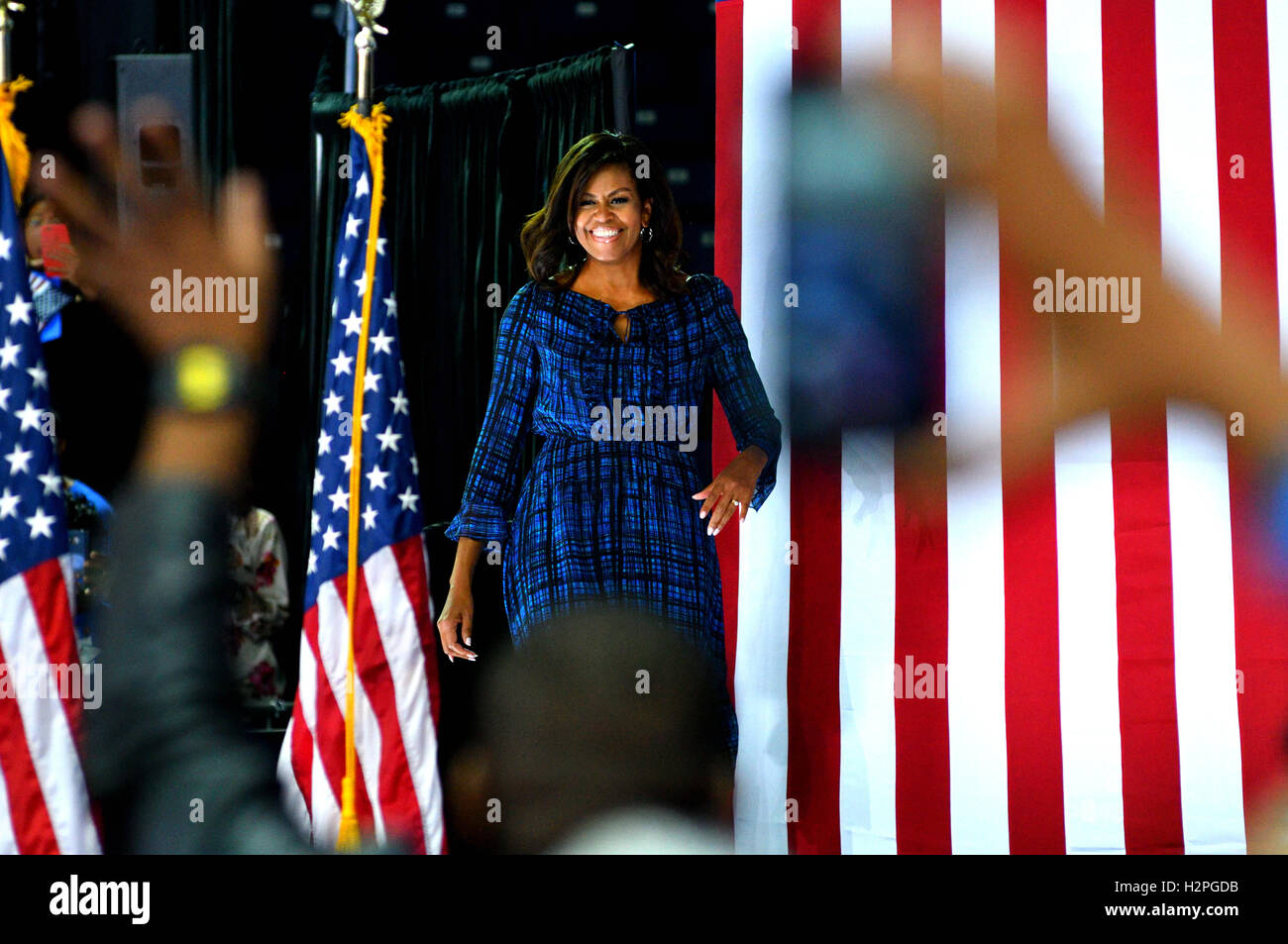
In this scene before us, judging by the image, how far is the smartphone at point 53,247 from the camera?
364cm

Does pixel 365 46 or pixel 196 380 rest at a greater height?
pixel 365 46

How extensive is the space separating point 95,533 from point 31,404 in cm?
41

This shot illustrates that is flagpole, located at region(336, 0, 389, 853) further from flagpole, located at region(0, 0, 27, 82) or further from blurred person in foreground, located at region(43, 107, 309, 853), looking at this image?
flagpole, located at region(0, 0, 27, 82)

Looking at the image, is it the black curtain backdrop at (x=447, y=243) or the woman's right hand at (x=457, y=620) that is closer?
the woman's right hand at (x=457, y=620)

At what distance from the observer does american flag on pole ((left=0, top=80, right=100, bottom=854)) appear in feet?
10.9

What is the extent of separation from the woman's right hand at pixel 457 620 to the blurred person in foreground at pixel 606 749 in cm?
13

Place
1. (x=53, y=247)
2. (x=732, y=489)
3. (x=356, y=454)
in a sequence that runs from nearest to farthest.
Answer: (x=732, y=489) < (x=356, y=454) < (x=53, y=247)

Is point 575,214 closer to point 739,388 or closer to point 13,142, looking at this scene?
point 739,388

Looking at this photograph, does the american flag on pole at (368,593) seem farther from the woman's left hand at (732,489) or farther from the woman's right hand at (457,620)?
the woman's left hand at (732,489)

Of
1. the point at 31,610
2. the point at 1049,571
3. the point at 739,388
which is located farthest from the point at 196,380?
the point at 1049,571

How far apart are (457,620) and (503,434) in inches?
17.9

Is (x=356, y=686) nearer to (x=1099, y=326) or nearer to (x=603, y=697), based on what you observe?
(x=603, y=697)

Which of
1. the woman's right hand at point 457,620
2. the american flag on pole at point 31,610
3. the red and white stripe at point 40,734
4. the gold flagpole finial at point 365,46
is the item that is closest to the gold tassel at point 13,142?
the american flag on pole at point 31,610

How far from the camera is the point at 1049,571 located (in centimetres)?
343
